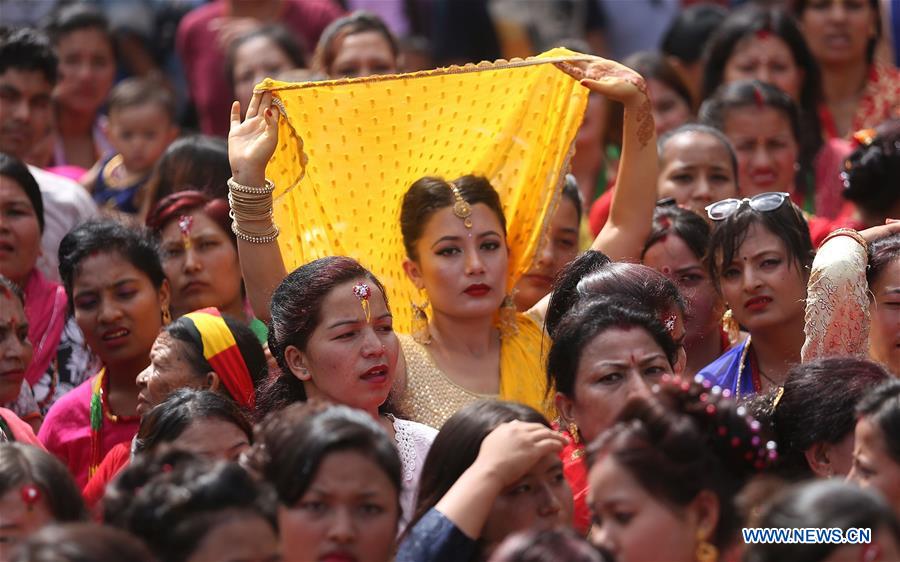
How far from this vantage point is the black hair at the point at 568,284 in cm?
476

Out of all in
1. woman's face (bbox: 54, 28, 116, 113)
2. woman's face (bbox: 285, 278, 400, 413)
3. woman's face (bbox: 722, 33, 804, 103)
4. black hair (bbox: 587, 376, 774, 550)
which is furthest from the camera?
woman's face (bbox: 54, 28, 116, 113)

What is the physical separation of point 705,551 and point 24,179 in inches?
132

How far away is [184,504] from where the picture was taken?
326 cm

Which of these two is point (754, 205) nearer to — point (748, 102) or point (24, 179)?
point (748, 102)

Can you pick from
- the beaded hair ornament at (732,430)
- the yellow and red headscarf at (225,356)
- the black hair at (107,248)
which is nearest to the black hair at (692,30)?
the black hair at (107,248)

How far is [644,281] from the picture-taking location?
457 centimetres

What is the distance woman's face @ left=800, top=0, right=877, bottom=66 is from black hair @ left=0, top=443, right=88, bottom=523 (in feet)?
15.9

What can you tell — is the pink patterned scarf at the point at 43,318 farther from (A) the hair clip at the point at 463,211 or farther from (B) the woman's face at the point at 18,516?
(B) the woman's face at the point at 18,516

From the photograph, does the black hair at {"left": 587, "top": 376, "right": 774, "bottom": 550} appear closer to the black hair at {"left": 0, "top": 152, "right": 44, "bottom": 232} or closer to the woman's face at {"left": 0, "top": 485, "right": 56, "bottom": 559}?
the woman's face at {"left": 0, "top": 485, "right": 56, "bottom": 559}

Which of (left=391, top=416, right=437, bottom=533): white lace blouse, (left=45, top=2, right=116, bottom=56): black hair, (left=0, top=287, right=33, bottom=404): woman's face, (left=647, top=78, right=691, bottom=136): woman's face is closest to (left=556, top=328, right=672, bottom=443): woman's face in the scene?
(left=391, top=416, right=437, bottom=533): white lace blouse

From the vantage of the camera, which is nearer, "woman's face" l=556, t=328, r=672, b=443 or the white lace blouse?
"woman's face" l=556, t=328, r=672, b=443

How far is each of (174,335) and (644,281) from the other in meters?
1.44

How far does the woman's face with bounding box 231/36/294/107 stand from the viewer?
7.23 metres

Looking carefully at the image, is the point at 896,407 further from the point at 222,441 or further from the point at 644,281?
the point at 222,441
